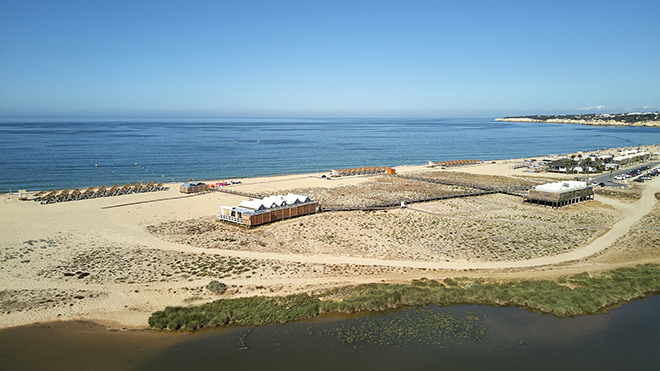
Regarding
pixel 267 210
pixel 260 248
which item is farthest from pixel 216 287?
pixel 267 210

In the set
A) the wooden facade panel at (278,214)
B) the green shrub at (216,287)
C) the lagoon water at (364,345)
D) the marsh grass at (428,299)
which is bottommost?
the lagoon water at (364,345)

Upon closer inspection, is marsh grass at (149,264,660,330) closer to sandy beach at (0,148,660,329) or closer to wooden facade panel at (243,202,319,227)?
sandy beach at (0,148,660,329)

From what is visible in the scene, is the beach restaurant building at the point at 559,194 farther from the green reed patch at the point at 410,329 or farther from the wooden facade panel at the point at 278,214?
the green reed patch at the point at 410,329

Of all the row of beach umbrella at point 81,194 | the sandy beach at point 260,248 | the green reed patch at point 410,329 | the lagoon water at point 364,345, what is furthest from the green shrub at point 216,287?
the row of beach umbrella at point 81,194

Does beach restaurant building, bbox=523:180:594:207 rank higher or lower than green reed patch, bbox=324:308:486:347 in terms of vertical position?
higher

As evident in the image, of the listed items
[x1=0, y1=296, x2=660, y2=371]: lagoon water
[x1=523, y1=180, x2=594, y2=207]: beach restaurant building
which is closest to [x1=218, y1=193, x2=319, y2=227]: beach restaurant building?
[x1=0, y1=296, x2=660, y2=371]: lagoon water

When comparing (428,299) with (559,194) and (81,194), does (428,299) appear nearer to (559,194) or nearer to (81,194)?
(559,194)

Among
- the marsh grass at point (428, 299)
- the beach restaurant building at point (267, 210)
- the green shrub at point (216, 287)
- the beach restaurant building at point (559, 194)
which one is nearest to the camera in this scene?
the marsh grass at point (428, 299)
